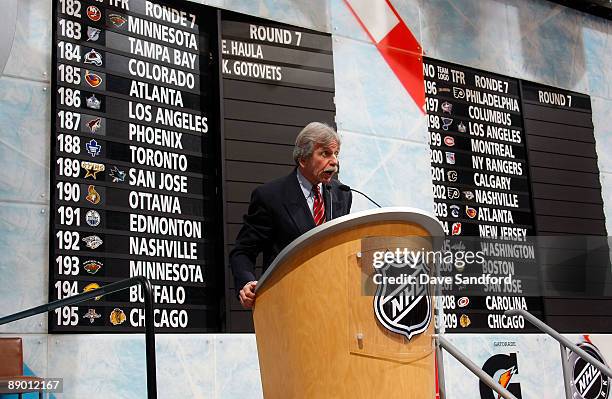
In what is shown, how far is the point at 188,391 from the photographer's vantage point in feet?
15.8

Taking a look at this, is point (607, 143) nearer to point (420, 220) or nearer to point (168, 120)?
point (168, 120)

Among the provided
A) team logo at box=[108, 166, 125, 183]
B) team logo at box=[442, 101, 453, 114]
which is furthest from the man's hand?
team logo at box=[442, 101, 453, 114]

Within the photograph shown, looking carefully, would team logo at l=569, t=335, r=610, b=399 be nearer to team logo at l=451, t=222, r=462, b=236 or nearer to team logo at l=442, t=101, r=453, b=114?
team logo at l=451, t=222, r=462, b=236

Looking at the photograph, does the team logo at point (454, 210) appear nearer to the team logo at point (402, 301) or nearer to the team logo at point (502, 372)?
the team logo at point (502, 372)

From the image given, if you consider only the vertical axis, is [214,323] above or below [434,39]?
below

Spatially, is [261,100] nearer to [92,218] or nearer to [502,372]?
[92,218]

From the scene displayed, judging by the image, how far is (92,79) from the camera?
479cm

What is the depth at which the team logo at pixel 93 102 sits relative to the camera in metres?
4.74

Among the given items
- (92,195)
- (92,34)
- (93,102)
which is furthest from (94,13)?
(92,195)

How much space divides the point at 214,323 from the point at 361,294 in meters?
2.68

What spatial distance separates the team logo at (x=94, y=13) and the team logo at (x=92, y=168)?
2.83ft

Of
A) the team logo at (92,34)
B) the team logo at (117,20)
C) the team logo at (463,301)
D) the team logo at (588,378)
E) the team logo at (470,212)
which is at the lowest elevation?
the team logo at (588,378)

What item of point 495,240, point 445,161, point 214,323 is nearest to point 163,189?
point 214,323

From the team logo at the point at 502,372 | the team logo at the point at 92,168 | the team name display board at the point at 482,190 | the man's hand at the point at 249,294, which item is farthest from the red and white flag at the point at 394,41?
the man's hand at the point at 249,294
